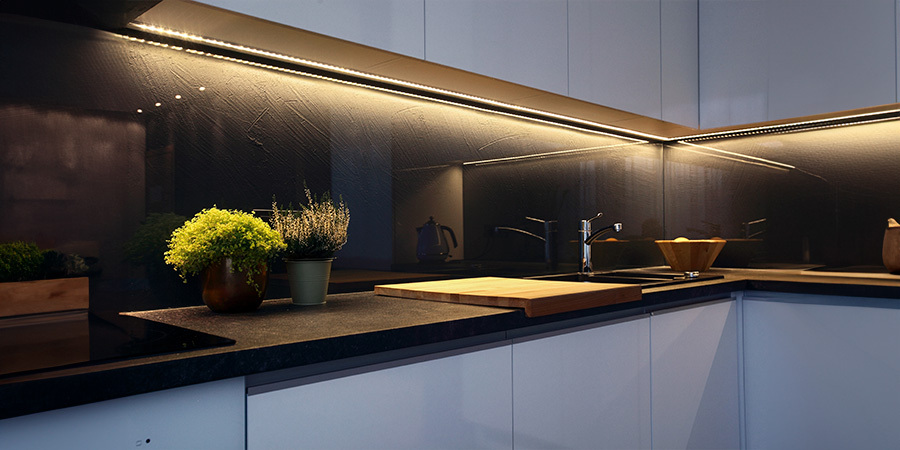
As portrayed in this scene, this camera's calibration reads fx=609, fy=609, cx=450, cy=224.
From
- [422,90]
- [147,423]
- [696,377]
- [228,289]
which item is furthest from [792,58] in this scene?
[147,423]

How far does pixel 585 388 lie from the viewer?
1607mm

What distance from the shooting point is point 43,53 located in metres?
1.31

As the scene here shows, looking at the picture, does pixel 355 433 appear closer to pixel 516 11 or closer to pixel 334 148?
pixel 334 148

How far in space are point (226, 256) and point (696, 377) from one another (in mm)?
1612

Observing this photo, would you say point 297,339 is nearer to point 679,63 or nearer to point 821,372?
point 821,372

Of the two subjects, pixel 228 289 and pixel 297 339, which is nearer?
pixel 297 339

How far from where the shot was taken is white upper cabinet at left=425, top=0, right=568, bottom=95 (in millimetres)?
1667

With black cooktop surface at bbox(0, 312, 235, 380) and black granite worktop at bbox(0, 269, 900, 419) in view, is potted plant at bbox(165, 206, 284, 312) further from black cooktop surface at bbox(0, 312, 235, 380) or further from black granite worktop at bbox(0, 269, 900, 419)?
black cooktop surface at bbox(0, 312, 235, 380)

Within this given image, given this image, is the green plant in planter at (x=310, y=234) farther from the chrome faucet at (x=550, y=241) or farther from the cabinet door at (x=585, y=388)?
the chrome faucet at (x=550, y=241)

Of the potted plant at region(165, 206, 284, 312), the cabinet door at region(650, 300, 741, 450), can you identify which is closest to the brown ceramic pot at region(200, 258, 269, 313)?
the potted plant at region(165, 206, 284, 312)

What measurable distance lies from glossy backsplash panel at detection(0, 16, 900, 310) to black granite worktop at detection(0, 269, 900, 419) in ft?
0.90

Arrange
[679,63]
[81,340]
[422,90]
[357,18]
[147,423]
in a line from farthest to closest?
[679,63] → [422,90] → [357,18] → [81,340] → [147,423]

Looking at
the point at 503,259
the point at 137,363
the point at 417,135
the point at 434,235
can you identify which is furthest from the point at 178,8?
the point at 503,259

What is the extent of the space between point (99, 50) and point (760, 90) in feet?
8.06
